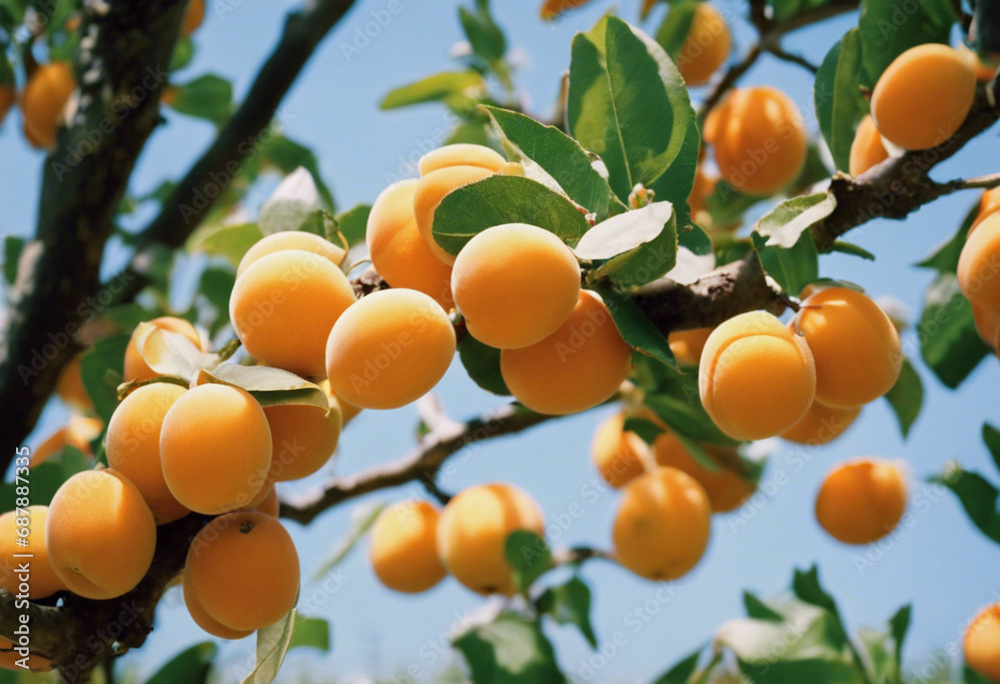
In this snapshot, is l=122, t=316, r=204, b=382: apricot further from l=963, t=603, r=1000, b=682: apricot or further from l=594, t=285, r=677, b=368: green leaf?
l=963, t=603, r=1000, b=682: apricot

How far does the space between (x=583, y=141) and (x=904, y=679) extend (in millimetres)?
933

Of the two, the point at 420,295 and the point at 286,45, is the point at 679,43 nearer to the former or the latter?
the point at 286,45

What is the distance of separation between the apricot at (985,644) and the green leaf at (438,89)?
4.25ft

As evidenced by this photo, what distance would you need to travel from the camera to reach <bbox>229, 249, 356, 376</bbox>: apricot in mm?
583

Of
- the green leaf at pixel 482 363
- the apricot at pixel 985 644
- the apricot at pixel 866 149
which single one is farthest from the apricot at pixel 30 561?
the apricot at pixel 985 644

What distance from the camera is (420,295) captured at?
0.56 m

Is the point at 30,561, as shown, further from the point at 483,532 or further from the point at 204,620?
the point at 483,532

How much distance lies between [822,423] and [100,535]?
2.07ft

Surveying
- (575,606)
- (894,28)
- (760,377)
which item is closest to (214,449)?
(760,377)

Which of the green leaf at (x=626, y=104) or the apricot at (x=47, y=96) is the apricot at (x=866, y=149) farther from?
the apricot at (x=47, y=96)

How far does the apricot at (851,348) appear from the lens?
23.9 inches

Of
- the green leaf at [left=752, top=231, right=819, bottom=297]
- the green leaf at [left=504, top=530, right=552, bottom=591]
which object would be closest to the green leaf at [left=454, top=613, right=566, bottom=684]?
the green leaf at [left=504, top=530, right=552, bottom=591]

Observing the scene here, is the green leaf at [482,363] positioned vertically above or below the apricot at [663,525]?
above

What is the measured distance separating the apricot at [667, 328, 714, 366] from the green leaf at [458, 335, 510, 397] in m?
0.25
